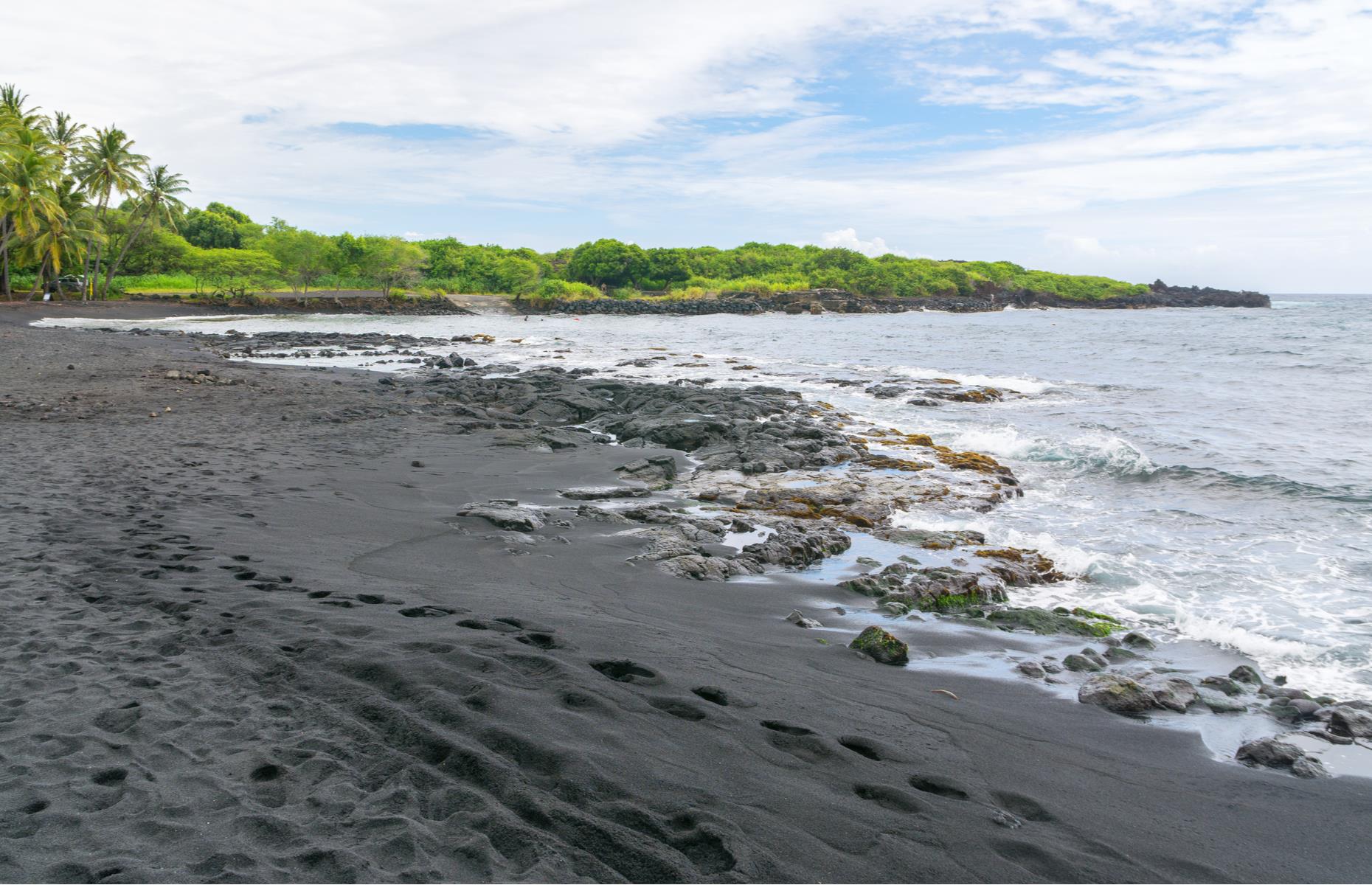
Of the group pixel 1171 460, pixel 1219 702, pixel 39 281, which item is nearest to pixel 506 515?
pixel 1219 702

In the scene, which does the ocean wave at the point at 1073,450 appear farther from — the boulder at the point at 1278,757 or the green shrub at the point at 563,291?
the green shrub at the point at 563,291

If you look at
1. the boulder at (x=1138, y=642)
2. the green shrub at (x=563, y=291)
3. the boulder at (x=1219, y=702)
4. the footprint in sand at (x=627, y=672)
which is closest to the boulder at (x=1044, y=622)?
the boulder at (x=1138, y=642)

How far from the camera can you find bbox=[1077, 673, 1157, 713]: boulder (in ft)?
16.5

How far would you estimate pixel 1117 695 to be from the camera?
200 inches

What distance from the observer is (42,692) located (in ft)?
13.2

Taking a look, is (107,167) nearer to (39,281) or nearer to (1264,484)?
(39,281)

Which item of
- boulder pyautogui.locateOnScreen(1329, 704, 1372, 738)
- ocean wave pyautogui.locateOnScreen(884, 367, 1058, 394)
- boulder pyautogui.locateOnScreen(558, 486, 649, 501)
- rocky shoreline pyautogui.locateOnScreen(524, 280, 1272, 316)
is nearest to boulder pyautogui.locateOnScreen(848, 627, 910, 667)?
boulder pyautogui.locateOnScreen(1329, 704, 1372, 738)

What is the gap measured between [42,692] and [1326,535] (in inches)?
489

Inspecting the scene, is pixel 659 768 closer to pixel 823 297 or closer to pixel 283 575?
pixel 283 575

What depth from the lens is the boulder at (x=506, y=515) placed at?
8273mm

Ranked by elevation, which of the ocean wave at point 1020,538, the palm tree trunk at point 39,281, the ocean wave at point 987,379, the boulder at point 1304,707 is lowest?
the boulder at point 1304,707

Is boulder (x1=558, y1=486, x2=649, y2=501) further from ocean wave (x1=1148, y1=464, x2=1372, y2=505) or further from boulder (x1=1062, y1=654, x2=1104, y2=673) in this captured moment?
ocean wave (x1=1148, y1=464, x2=1372, y2=505)

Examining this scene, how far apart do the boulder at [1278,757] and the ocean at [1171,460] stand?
1552 mm

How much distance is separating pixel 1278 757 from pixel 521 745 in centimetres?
423
